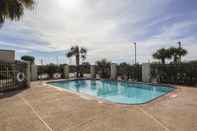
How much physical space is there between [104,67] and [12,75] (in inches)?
447

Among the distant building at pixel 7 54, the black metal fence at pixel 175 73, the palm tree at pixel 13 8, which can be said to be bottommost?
the black metal fence at pixel 175 73

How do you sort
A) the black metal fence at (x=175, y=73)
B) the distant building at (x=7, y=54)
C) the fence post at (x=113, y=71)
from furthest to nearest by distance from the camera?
the distant building at (x=7, y=54)
the fence post at (x=113, y=71)
the black metal fence at (x=175, y=73)

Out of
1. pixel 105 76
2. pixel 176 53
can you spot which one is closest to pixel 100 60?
pixel 105 76

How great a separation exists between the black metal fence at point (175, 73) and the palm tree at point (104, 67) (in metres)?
6.06

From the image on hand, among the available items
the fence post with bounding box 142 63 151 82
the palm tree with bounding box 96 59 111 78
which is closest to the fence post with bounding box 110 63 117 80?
the palm tree with bounding box 96 59 111 78

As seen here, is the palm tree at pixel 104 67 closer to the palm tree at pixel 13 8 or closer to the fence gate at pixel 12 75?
the fence gate at pixel 12 75

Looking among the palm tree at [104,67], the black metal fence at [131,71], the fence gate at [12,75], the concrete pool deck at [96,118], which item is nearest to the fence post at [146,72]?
the black metal fence at [131,71]

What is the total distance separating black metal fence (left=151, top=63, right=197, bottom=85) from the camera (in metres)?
12.6

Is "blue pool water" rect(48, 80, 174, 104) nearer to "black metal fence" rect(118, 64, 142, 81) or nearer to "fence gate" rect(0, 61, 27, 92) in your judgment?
"black metal fence" rect(118, 64, 142, 81)

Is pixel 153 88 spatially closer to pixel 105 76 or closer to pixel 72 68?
pixel 105 76

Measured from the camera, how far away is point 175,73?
1375 centimetres

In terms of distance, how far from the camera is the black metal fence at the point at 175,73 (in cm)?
1263

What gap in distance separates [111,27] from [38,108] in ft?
32.9

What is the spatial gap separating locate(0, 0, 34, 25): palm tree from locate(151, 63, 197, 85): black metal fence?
1245 centimetres
